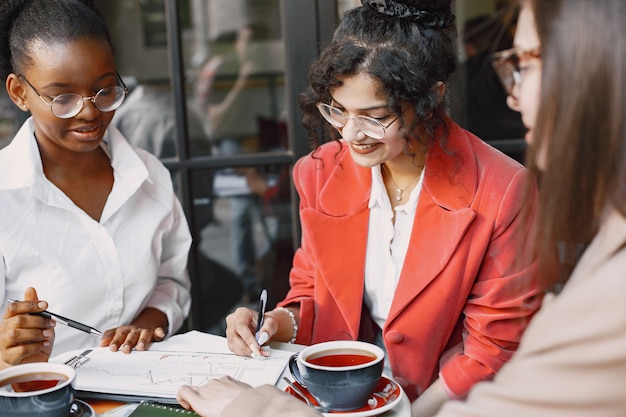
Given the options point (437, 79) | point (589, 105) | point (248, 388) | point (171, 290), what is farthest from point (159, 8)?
point (589, 105)

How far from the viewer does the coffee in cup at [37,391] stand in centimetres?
Result: 111

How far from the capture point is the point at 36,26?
1712mm

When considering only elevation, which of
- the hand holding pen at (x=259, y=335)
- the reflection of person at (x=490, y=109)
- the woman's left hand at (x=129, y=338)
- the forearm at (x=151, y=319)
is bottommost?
the forearm at (x=151, y=319)

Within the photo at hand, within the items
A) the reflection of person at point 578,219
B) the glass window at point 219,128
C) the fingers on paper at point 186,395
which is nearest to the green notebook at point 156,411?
the fingers on paper at point 186,395

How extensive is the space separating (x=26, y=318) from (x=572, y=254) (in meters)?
0.94

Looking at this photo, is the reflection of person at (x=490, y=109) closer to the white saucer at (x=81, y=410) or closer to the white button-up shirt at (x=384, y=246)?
the white button-up shirt at (x=384, y=246)

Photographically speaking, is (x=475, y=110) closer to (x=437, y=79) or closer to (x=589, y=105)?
(x=437, y=79)

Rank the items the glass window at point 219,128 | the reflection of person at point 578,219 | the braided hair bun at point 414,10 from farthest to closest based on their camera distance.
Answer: the glass window at point 219,128 → the braided hair bun at point 414,10 → the reflection of person at point 578,219

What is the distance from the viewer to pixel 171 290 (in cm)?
192

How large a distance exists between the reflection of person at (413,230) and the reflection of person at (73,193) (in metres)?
0.34

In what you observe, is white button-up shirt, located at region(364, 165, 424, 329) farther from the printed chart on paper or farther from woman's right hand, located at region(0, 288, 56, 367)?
woman's right hand, located at region(0, 288, 56, 367)

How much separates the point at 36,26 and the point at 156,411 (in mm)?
935

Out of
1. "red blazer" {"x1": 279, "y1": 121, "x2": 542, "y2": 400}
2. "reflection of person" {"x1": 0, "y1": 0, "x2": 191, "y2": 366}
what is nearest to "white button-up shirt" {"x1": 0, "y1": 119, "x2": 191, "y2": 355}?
"reflection of person" {"x1": 0, "y1": 0, "x2": 191, "y2": 366}

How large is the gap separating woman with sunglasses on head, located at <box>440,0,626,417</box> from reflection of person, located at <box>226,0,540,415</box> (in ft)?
1.85
